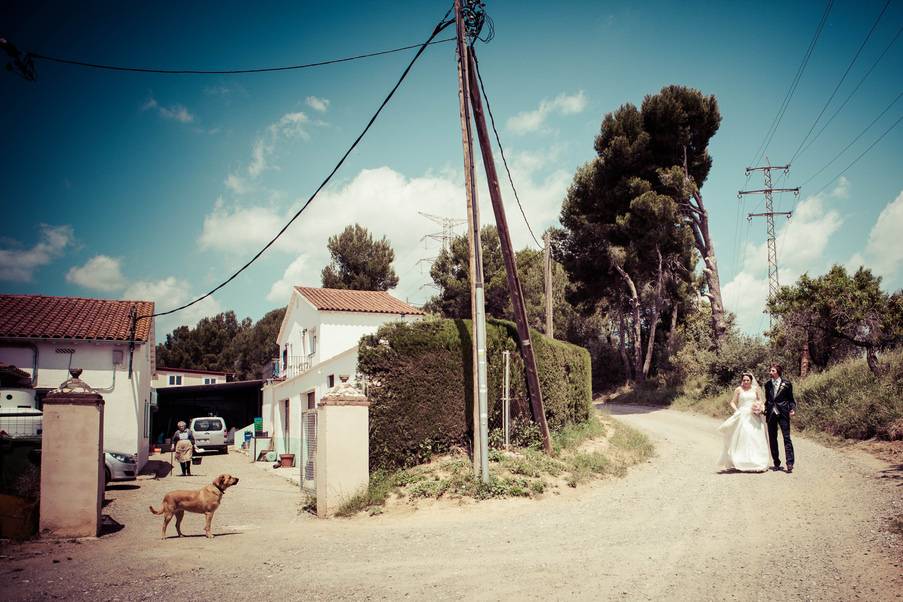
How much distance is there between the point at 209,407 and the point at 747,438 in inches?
1645

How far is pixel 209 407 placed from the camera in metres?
43.8

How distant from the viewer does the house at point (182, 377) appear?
4556cm

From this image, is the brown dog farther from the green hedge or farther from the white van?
the white van

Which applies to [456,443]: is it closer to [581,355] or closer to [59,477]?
[59,477]

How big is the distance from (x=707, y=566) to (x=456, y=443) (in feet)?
22.2

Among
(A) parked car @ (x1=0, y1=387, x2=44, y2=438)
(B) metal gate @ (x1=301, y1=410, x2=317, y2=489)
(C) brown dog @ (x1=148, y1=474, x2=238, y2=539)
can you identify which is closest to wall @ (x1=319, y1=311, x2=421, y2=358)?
(B) metal gate @ (x1=301, y1=410, x2=317, y2=489)

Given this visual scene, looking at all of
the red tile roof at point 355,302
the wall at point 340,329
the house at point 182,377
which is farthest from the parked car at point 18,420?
the house at point 182,377

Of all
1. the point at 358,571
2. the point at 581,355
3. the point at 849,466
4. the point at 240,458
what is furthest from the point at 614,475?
the point at 240,458

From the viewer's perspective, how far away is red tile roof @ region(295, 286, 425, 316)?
94.1 feet

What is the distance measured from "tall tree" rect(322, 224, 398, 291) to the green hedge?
112 feet

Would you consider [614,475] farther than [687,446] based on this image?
No

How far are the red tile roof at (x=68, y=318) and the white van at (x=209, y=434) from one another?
7.68m

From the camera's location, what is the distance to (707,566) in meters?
5.87

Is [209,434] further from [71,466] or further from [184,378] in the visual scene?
[184,378]
